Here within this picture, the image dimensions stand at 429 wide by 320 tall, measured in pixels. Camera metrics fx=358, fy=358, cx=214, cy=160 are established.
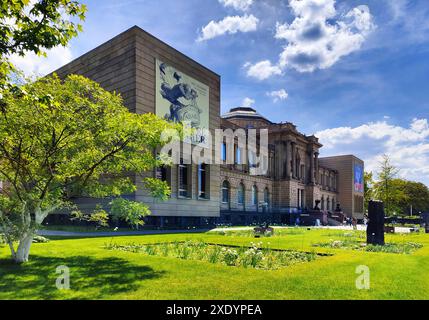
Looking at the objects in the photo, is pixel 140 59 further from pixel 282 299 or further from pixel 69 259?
pixel 282 299

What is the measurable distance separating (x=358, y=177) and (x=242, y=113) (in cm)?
4618

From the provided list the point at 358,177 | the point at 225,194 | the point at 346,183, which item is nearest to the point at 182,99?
the point at 225,194

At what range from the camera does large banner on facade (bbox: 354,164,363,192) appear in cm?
10088

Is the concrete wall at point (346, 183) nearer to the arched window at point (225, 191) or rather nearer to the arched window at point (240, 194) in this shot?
the arched window at point (240, 194)

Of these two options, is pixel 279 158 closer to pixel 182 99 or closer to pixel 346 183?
pixel 182 99

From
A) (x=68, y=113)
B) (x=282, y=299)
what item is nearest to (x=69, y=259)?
(x=68, y=113)

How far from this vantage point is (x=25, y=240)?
463 inches

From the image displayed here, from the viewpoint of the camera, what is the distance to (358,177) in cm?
10319

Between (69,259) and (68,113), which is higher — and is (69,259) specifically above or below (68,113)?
below

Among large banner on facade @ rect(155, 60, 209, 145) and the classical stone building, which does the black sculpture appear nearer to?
large banner on facade @ rect(155, 60, 209, 145)

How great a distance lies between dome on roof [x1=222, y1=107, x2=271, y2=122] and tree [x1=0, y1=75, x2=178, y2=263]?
210 ft

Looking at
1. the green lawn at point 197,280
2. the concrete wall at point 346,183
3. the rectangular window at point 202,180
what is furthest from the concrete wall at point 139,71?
the concrete wall at point 346,183

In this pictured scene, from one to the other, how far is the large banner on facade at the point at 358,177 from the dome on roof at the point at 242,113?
3894 cm

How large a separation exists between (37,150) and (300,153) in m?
68.8
